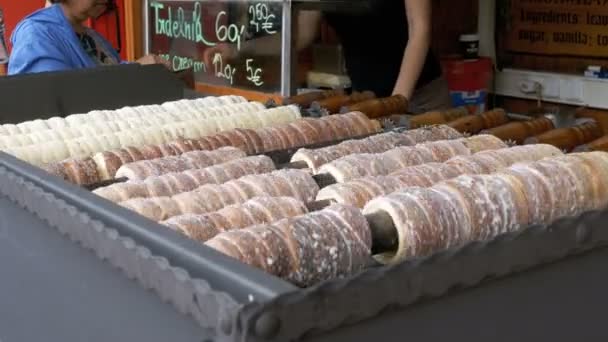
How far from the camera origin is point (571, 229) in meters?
1.33

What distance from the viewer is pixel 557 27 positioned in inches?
195

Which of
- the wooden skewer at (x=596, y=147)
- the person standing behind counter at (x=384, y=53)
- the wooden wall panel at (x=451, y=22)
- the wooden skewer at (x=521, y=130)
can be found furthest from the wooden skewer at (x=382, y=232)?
the wooden wall panel at (x=451, y=22)

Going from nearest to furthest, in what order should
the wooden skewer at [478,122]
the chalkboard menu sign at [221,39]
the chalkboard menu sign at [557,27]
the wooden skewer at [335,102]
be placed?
the wooden skewer at [478,122] < the wooden skewer at [335,102] < the chalkboard menu sign at [221,39] < the chalkboard menu sign at [557,27]

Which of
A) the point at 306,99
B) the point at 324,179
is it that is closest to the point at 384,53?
the point at 306,99

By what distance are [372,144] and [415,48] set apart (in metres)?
1.25

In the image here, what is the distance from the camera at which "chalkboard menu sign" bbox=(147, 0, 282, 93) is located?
444cm

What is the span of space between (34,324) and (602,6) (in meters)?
3.83

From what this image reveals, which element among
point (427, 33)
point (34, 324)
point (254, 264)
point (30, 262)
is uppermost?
point (427, 33)

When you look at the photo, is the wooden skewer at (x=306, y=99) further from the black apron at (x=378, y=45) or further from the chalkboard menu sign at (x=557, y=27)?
the chalkboard menu sign at (x=557, y=27)

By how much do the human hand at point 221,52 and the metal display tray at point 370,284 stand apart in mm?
3407

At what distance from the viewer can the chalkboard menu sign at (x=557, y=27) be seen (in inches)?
186

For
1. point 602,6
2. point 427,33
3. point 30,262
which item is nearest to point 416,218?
point 30,262

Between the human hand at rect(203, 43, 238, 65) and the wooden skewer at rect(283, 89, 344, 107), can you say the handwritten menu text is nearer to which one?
the human hand at rect(203, 43, 238, 65)

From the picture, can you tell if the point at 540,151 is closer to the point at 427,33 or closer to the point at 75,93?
the point at 427,33
